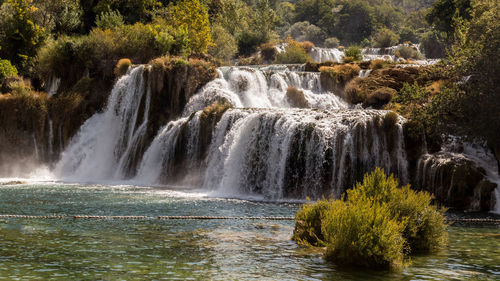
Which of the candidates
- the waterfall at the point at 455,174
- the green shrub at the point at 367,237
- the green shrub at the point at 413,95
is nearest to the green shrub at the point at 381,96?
the green shrub at the point at 413,95


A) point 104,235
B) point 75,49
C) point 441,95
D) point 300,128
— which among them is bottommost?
point 104,235

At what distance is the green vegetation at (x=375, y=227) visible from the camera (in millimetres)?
11305

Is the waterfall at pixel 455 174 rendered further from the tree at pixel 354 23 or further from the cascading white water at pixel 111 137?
the tree at pixel 354 23

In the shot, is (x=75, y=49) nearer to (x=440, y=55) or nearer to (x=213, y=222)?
(x=213, y=222)

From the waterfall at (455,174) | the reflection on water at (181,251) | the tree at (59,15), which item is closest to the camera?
the reflection on water at (181,251)

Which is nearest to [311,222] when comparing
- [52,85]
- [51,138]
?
[51,138]

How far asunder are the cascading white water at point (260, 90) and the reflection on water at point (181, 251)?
16.1 metres

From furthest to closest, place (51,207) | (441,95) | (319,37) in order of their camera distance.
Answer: (319,37) → (441,95) → (51,207)

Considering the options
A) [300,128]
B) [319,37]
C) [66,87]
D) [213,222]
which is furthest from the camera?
[319,37]

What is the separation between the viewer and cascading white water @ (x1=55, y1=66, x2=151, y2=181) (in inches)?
1383

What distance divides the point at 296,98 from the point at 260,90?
105 inches

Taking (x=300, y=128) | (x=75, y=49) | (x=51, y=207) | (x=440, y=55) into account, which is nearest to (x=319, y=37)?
(x=440, y=55)

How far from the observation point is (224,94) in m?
36.1

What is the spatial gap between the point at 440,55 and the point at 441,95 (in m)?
48.5
